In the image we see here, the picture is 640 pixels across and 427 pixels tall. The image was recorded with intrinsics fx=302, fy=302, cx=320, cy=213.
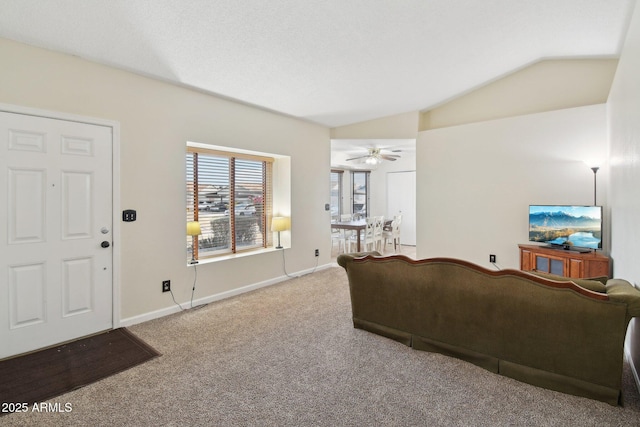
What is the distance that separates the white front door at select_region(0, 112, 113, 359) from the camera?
248cm

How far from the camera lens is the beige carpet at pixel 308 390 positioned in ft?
5.86

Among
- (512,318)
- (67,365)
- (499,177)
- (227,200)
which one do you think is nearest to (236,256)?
(227,200)

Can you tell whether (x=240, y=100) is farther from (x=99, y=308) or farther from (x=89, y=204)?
(x=99, y=308)

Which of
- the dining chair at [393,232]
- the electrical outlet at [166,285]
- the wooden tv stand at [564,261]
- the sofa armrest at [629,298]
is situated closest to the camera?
the sofa armrest at [629,298]

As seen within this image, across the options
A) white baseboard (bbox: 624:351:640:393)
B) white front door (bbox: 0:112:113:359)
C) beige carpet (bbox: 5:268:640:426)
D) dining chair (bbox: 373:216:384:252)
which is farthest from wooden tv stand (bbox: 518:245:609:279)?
white front door (bbox: 0:112:113:359)

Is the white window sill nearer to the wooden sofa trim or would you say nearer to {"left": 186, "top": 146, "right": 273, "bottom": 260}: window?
{"left": 186, "top": 146, "right": 273, "bottom": 260}: window

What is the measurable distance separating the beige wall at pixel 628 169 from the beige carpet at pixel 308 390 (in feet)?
2.85

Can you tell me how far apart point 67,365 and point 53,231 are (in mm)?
1148

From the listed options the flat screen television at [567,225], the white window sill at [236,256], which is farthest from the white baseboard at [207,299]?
the flat screen television at [567,225]

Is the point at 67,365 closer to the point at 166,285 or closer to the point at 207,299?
the point at 166,285

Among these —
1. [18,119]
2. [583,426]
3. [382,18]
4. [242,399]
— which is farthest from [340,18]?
[583,426]

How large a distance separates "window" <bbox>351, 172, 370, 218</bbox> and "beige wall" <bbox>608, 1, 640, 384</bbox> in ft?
20.3

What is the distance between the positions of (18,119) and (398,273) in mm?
3411

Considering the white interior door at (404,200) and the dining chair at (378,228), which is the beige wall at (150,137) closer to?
the dining chair at (378,228)
